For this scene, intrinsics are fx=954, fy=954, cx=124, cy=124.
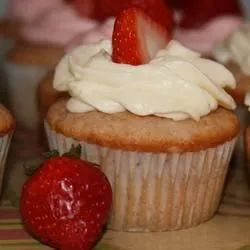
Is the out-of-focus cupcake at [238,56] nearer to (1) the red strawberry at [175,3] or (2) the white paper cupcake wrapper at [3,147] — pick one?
(1) the red strawberry at [175,3]

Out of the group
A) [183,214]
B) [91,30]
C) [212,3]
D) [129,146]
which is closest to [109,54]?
[129,146]

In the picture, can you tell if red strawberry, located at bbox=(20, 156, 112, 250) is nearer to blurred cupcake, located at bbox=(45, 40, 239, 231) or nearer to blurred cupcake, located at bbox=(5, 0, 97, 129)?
blurred cupcake, located at bbox=(45, 40, 239, 231)

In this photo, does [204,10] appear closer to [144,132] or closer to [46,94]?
[46,94]

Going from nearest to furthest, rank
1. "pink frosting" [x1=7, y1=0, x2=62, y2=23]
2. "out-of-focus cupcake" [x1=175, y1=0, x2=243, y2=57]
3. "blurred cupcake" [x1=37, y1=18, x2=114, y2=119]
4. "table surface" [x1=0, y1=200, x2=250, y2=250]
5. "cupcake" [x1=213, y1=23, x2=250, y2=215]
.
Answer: "table surface" [x1=0, y1=200, x2=250, y2=250] < "cupcake" [x1=213, y1=23, x2=250, y2=215] < "blurred cupcake" [x1=37, y1=18, x2=114, y2=119] < "out-of-focus cupcake" [x1=175, y1=0, x2=243, y2=57] < "pink frosting" [x1=7, y1=0, x2=62, y2=23]

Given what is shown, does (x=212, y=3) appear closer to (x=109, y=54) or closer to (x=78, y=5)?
(x=78, y=5)

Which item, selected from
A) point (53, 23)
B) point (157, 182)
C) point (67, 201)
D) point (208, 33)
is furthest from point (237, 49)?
point (67, 201)

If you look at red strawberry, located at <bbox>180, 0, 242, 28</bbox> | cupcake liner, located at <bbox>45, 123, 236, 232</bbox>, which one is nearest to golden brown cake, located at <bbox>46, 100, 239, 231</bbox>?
cupcake liner, located at <bbox>45, 123, 236, 232</bbox>
